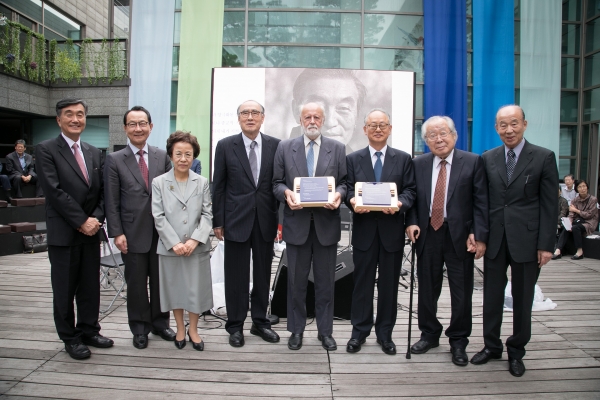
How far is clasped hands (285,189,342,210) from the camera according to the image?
2.91 meters

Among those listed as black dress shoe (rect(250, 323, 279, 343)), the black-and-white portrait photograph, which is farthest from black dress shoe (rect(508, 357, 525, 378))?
the black-and-white portrait photograph

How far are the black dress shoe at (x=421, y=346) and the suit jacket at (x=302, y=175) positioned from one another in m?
0.98

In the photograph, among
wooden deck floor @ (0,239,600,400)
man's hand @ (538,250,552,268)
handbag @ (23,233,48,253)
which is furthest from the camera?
handbag @ (23,233,48,253)

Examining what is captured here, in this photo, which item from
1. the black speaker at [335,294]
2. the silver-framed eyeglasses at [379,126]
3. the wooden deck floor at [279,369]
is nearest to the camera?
the wooden deck floor at [279,369]

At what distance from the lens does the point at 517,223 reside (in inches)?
109

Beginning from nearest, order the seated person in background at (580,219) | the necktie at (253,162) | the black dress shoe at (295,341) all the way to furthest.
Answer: the black dress shoe at (295,341)
the necktie at (253,162)
the seated person in background at (580,219)

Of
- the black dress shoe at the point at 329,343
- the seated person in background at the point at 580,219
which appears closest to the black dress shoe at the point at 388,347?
the black dress shoe at the point at 329,343

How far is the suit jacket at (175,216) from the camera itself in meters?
3.04

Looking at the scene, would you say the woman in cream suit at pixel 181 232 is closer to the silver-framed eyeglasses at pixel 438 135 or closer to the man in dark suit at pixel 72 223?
the man in dark suit at pixel 72 223

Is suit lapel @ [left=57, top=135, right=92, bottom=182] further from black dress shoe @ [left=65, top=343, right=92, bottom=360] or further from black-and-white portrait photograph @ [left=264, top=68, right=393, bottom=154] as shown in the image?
black-and-white portrait photograph @ [left=264, top=68, right=393, bottom=154]

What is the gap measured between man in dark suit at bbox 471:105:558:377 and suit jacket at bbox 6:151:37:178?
29.2 feet

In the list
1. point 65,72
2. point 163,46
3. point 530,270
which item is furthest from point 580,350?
point 65,72

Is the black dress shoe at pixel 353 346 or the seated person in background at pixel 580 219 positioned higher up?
the seated person in background at pixel 580 219

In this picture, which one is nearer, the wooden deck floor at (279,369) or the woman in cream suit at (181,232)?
the wooden deck floor at (279,369)
